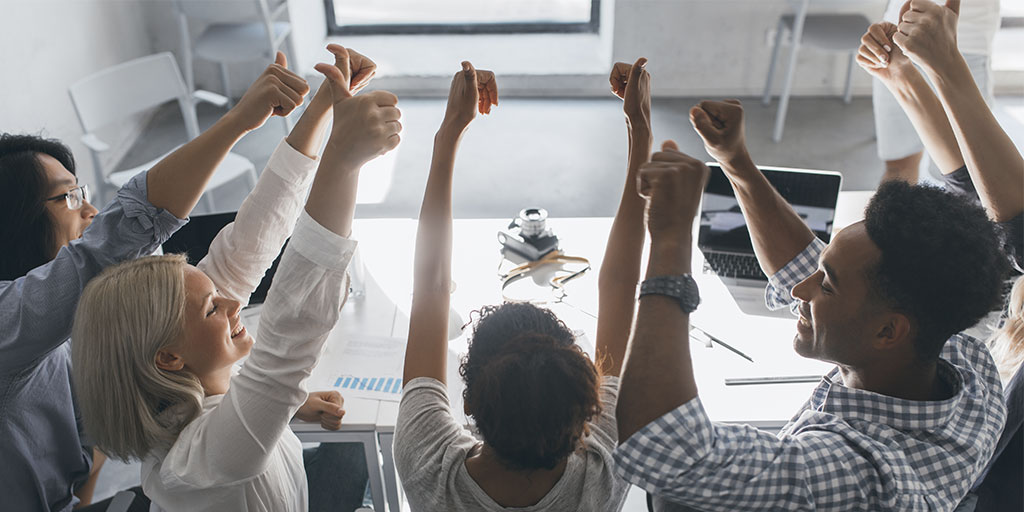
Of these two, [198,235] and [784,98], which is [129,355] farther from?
[784,98]

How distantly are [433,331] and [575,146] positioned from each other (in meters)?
3.56

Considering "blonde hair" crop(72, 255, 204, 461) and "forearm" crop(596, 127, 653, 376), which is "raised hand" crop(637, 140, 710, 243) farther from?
"blonde hair" crop(72, 255, 204, 461)

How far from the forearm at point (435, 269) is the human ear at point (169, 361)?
1.31 feet

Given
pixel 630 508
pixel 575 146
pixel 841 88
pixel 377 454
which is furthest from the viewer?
pixel 841 88

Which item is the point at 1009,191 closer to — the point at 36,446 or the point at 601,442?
the point at 601,442

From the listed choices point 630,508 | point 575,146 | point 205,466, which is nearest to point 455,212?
point 575,146

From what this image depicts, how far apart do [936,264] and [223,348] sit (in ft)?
3.86

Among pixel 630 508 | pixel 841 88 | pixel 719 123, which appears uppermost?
pixel 719 123

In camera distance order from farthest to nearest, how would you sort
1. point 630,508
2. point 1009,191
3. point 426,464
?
point 630,508
point 1009,191
point 426,464

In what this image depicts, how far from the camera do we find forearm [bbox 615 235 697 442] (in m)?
0.99

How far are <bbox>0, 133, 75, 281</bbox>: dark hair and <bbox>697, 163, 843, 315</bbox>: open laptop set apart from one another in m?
1.69

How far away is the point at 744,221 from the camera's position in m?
2.19

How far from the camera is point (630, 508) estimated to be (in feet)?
7.04

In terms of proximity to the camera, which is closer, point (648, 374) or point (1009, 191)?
point (648, 374)
